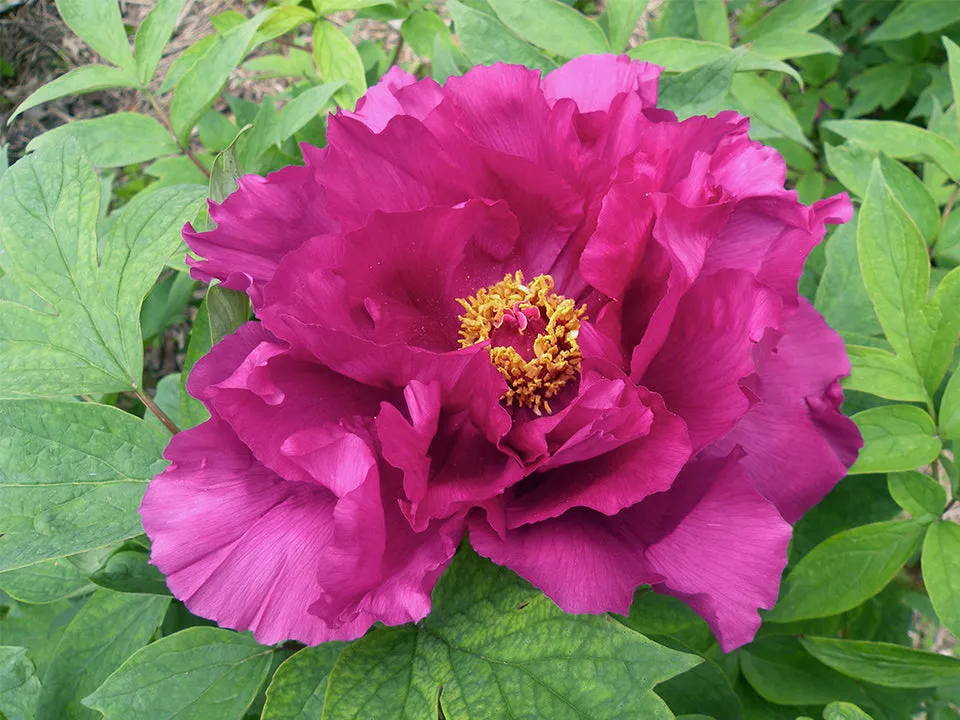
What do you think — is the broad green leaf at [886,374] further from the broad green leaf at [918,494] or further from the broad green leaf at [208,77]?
the broad green leaf at [208,77]

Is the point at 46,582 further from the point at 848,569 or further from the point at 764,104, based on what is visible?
the point at 764,104

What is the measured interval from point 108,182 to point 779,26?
1286 millimetres

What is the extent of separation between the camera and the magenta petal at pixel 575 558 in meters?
0.70

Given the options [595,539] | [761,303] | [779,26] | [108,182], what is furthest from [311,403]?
[779,26]

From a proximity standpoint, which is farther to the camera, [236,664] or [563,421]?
[236,664]

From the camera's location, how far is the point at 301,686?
864 mm

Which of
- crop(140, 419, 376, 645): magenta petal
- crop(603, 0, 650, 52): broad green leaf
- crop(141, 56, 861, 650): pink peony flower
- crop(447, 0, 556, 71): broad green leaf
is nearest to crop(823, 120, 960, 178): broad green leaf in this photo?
crop(603, 0, 650, 52): broad green leaf

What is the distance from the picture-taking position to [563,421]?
76 cm

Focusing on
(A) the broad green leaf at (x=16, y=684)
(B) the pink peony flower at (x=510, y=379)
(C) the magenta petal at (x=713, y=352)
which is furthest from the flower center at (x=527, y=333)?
(A) the broad green leaf at (x=16, y=684)

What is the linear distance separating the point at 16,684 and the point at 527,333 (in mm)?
658

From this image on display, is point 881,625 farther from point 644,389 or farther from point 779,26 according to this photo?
point 779,26

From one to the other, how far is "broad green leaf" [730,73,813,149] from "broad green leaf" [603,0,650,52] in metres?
0.49

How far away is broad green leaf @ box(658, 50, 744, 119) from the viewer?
1162 mm

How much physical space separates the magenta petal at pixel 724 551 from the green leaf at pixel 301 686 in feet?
1.15
